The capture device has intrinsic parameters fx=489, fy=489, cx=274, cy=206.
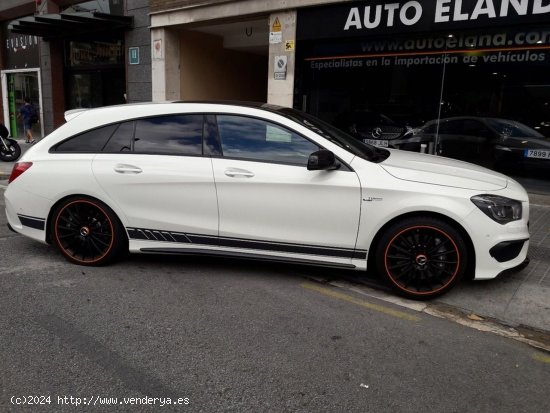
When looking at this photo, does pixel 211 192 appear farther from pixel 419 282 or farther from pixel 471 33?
pixel 471 33

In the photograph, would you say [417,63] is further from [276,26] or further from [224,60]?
[224,60]

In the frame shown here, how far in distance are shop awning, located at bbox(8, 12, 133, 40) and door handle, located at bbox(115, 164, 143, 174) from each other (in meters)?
10.1

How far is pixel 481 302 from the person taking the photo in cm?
424

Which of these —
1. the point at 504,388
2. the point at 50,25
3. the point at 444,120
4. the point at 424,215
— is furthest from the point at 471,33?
the point at 50,25

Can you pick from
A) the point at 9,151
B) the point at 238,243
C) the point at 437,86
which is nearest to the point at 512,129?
the point at 437,86

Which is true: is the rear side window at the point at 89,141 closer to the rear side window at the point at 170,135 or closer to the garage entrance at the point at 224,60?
the rear side window at the point at 170,135

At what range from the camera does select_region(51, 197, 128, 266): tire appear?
475 cm

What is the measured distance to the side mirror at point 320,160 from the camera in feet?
13.3

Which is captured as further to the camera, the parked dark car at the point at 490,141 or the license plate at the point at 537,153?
the parked dark car at the point at 490,141

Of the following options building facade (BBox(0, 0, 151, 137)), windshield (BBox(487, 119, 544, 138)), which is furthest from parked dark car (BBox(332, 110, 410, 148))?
building facade (BBox(0, 0, 151, 137))

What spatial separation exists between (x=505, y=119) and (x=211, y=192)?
6.00 metres

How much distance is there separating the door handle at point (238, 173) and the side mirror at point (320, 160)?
1.85 feet

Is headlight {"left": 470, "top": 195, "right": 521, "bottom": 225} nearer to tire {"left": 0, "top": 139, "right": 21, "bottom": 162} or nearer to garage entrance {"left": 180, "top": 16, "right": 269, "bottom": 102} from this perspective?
garage entrance {"left": 180, "top": 16, "right": 269, "bottom": 102}

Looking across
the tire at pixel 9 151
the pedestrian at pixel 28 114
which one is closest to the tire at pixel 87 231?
the tire at pixel 9 151
